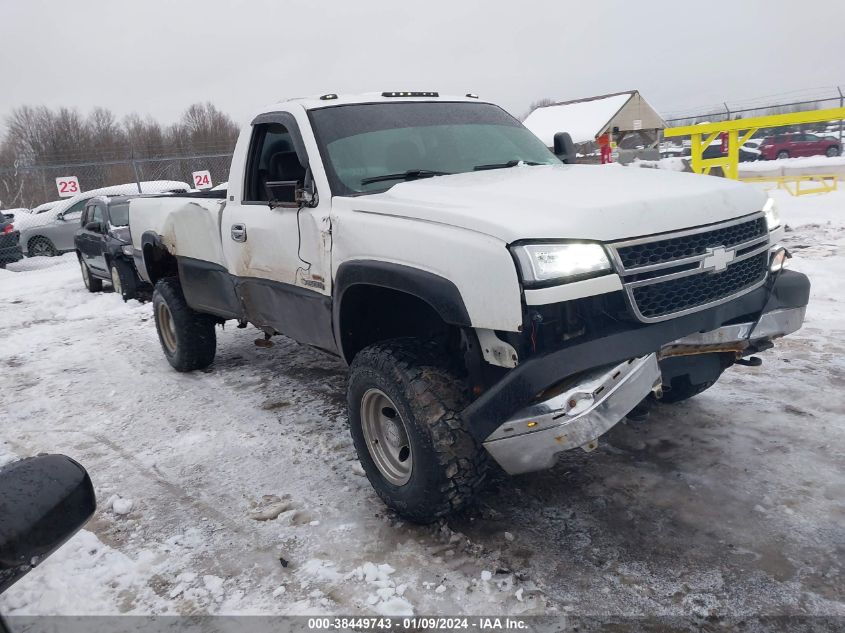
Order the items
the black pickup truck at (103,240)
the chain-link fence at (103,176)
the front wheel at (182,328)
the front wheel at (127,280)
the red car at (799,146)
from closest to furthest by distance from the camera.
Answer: the front wheel at (182,328), the front wheel at (127,280), the black pickup truck at (103,240), the chain-link fence at (103,176), the red car at (799,146)

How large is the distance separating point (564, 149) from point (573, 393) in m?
2.80

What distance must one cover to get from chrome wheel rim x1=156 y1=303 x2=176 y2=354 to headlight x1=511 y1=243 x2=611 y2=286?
4.49 m

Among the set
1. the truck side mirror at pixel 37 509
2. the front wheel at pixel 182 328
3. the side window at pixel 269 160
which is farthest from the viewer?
the front wheel at pixel 182 328

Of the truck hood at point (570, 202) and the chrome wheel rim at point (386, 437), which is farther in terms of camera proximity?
the chrome wheel rim at point (386, 437)

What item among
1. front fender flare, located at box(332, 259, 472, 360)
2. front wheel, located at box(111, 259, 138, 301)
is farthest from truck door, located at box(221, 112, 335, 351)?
front wheel, located at box(111, 259, 138, 301)

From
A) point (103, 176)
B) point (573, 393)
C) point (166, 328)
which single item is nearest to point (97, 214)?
point (166, 328)

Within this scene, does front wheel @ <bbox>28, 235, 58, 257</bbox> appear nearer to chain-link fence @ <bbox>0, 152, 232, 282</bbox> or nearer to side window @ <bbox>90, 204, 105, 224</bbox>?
chain-link fence @ <bbox>0, 152, 232, 282</bbox>

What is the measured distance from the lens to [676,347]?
2.90 metres

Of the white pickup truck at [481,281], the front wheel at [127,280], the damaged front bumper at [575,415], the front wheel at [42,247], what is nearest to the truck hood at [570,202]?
the white pickup truck at [481,281]

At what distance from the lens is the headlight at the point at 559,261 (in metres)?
2.55

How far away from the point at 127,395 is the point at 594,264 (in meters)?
4.62

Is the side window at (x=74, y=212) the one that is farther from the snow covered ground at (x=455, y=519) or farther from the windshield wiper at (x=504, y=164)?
the windshield wiper at (x=504, y=164)

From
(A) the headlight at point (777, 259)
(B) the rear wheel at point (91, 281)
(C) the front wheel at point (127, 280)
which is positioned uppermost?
(A) the headlight at point (777, 259)

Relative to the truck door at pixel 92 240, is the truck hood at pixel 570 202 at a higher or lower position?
higher
